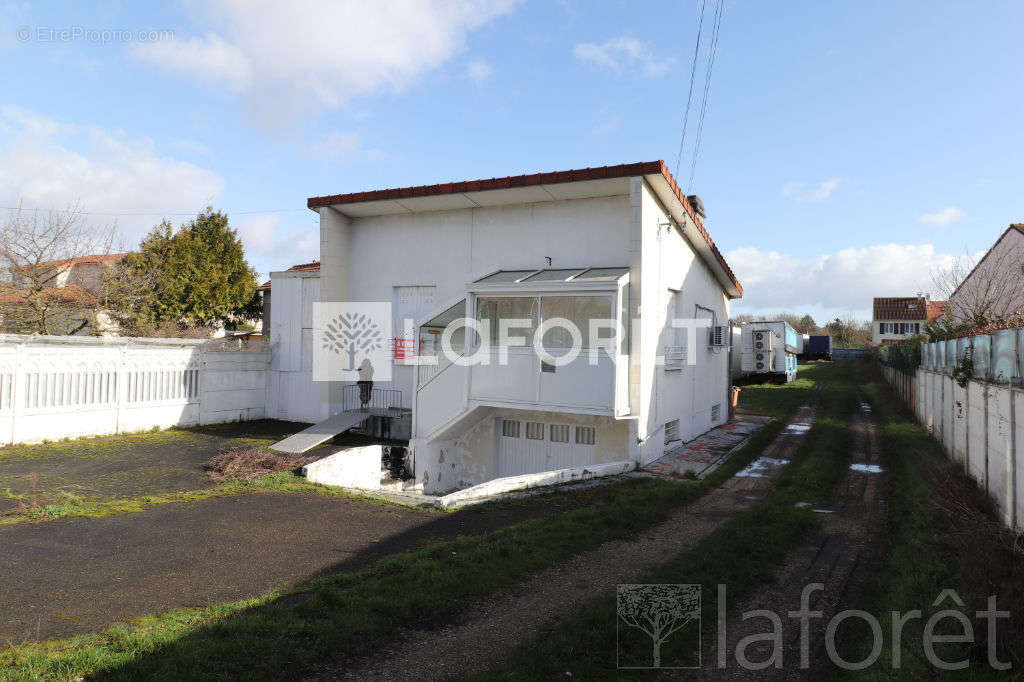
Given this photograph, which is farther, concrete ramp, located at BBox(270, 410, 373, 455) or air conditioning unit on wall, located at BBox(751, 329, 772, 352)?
air conditioning unit on wall, located at BBox(751, 329, 772, 352)

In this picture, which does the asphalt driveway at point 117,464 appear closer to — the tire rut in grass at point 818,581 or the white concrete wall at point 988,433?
the tire rut in grass at point 818,581

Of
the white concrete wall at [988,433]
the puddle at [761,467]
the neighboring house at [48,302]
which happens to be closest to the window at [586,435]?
the puddle at [761,467]

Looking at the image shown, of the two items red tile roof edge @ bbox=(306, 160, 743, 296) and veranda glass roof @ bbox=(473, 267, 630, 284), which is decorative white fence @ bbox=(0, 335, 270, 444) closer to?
red tile roof edge @ bbox=(306, 160, 743, 296)

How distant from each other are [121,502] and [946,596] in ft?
33.6

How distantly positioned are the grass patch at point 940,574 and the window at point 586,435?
545 centimetres

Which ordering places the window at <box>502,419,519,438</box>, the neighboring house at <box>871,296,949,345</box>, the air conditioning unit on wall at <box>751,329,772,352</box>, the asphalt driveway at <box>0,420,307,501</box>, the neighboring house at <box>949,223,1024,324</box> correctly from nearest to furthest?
the asphalt driveway at <box>0,420,307,501</box>, the window at <box>502,419,519,438</box>, the neighboring house at <box>949,223,1024,324</box>, the air conditioning unit on wall at <box>751,329,772,352</box>, the neighboring house at <box>871,296,949,345</box>

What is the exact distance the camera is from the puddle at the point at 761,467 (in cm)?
1144

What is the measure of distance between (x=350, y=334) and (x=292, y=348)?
202 centimetres

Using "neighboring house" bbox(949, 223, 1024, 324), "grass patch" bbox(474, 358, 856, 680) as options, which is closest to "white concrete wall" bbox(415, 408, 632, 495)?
"grass patch" bbox(474, 358, 856, 680)

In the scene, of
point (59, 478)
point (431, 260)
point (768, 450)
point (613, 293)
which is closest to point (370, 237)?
point (431, 260)

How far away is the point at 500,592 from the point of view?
532 cm

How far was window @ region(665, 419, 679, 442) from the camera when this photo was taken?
533 inches

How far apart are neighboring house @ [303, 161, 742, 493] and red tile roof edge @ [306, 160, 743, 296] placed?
3cm

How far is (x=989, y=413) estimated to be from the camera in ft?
25.6
